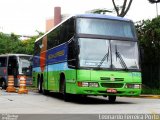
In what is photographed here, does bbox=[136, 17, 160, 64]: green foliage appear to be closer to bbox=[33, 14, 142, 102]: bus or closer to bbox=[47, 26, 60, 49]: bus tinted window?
bbox=[47, 26, 60, 49]: bus tinted window

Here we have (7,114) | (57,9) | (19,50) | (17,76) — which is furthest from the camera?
(57,9)

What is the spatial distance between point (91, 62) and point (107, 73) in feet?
2.51

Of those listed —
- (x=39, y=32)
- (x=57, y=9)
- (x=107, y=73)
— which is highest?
(x=57, y=9)

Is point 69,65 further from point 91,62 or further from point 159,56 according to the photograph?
point 159,56

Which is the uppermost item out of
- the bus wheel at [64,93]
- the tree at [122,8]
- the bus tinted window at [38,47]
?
the tree at [122,8]

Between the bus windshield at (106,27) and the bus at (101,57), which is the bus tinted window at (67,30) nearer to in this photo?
the bus at (101,57)

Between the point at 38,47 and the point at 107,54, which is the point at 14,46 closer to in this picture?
the point at 38,47

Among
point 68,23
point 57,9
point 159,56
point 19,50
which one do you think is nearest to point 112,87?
point 68,23

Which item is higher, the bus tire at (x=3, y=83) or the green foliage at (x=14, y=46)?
the green foliage at (x=14, y=46)

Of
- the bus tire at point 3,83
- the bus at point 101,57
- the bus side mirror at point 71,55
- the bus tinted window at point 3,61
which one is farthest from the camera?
the bus tinted window at point 3,61

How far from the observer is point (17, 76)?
3534 cm

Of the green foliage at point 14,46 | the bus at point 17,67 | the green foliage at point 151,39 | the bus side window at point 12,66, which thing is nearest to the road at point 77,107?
the green foliage at point 151,39

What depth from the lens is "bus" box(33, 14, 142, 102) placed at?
1781cm

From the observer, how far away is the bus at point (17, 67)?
3534 centimetres
